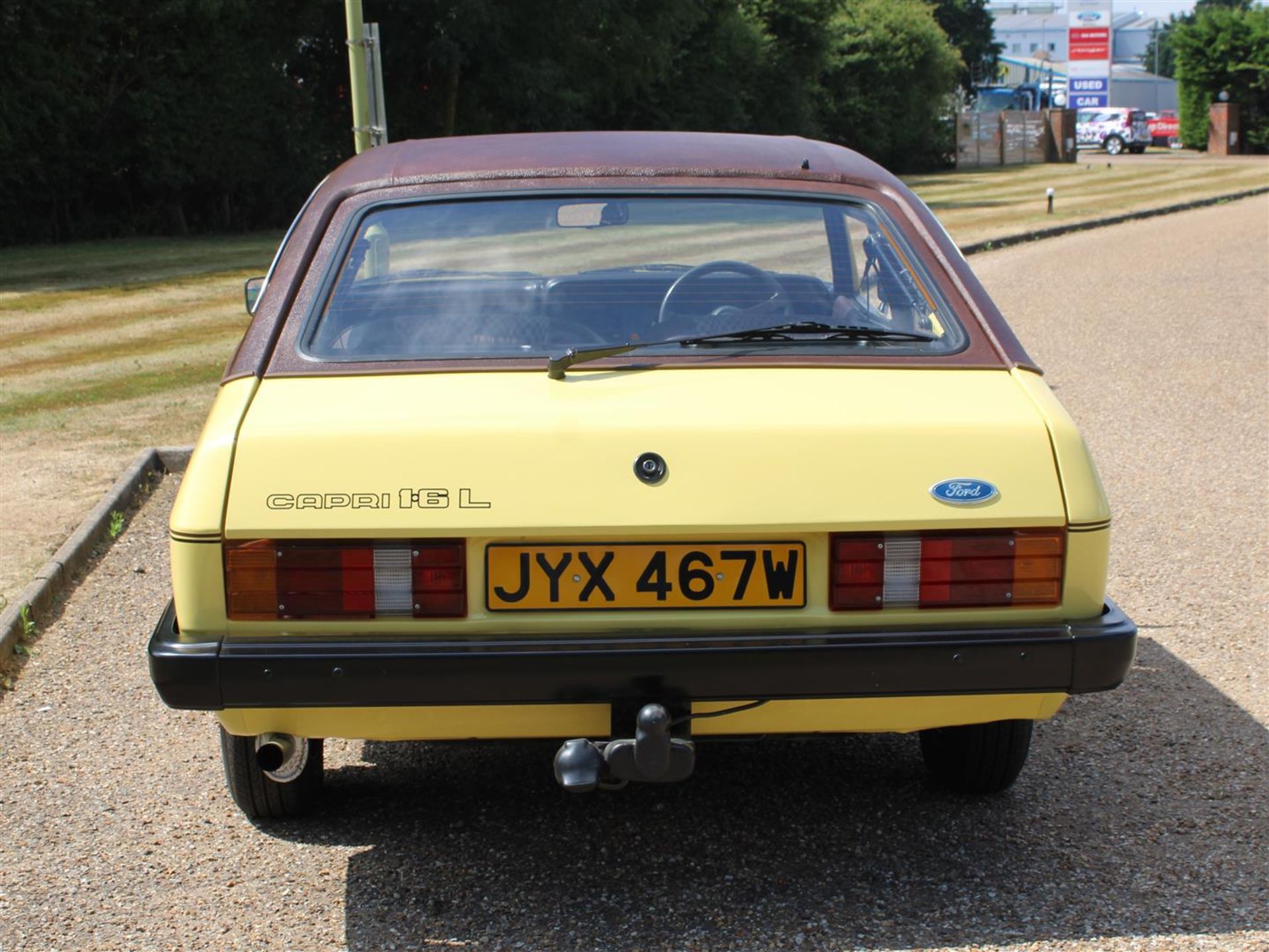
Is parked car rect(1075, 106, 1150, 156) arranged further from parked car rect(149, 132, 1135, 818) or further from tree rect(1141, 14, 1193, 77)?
tree rect(1141, 14, 1193, 77)

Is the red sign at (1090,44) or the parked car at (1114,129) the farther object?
the red sign at (1090,44)

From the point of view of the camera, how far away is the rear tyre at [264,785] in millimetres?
3607

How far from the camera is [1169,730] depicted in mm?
4410

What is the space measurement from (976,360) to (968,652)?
28.6 inches

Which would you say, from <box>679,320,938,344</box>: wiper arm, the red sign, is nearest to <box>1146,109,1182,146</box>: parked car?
the red sign

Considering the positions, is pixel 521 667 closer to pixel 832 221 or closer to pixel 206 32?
pixel 832 221

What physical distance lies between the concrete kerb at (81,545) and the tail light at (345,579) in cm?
244

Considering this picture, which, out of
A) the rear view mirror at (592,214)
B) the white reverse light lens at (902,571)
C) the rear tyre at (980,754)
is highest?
the rear view mirror at (592,214)

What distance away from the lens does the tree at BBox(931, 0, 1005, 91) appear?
318 feet

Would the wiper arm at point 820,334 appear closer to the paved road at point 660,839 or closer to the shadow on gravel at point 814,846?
the shadow on gravel at point 814,846

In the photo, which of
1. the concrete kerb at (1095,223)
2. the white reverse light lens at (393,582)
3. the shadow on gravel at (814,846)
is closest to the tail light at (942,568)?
the shadow on gravel at (814,846)

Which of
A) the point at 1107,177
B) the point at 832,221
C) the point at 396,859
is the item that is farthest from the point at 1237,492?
the point at 1107,177

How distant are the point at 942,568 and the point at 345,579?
1.20m

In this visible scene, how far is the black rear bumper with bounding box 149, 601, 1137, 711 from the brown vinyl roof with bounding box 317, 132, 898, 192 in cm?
136
